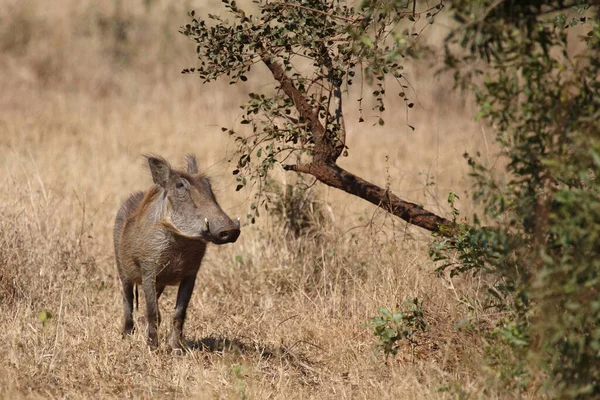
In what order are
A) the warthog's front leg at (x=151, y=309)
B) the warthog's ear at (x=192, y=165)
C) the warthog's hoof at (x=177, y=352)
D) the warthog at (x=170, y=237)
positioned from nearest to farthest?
the warthog's hoof at (x=177, y=352)
the warthog at (x=170, y=237)
the warthog's front leg at (x=151, y=309)
the warthog's ear at (x=192, y=165)

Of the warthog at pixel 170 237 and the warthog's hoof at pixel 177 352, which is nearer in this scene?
the warthog's hoof at pixel 177 352

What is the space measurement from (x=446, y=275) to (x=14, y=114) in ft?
29.2

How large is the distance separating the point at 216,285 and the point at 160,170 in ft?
5.76

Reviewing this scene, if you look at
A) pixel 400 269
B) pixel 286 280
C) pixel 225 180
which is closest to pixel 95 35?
pixel 225 180

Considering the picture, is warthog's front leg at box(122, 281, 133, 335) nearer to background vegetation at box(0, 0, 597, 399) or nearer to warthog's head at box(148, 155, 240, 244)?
background vegetation at box(0, 0, 597, 399)

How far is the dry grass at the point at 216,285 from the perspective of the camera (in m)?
5.16

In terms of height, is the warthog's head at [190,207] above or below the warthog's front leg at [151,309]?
above

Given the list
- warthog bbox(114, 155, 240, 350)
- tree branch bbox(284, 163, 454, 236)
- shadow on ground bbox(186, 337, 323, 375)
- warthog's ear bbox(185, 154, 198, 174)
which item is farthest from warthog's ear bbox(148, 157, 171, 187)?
shadow on ground bbox(186, 337, 323, 375)

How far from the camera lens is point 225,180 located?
428 inches

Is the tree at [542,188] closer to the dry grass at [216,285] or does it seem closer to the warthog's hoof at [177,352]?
the dry grass at [216,285]

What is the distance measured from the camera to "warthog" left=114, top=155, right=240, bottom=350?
593 centimetres

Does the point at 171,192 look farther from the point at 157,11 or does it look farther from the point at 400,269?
the point at 157,11

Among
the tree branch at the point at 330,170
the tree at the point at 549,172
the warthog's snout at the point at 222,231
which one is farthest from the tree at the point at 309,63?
the tree at the point at 549,172

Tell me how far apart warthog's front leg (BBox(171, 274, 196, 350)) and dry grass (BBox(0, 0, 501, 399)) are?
0.64 ft
